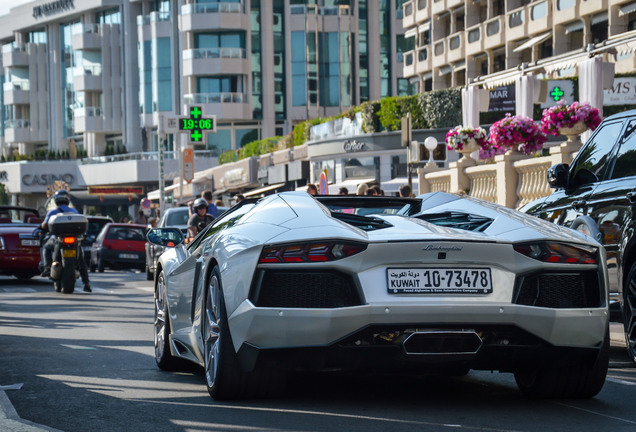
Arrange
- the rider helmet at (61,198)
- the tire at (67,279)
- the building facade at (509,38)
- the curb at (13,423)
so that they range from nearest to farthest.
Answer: the curb at (13,423)
the tire at (67,279)
the rider helmet at (61,198)
the building facade at (509,38)

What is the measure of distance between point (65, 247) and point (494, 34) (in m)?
37.5

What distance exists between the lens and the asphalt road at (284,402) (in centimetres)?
611

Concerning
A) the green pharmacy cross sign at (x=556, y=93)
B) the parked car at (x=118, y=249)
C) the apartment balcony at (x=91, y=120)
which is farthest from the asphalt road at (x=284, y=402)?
the apartment balcony at (x=91, y=120)

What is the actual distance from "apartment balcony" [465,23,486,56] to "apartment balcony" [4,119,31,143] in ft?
212

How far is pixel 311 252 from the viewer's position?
21.0 ft

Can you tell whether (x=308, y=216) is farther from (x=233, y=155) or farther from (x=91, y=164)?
(x=91, y=164)

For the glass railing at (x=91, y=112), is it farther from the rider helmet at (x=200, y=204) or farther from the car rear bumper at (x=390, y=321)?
the car rear bumper at (x=390, y=321)

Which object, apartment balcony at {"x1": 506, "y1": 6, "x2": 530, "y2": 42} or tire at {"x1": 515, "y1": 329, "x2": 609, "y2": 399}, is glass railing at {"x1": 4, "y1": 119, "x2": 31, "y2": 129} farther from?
tire at {"x1": 515, "y1": 329, "x2": 609, "y2": 399}

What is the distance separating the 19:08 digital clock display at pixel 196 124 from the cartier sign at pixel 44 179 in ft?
195

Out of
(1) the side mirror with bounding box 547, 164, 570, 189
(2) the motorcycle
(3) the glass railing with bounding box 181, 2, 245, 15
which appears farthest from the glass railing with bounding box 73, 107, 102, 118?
(1) the side mirror with bounding box 547, 164, 570, 189

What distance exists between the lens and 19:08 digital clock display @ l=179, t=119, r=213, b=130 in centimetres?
4194

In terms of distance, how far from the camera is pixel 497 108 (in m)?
42.4

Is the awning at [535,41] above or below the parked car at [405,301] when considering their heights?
above

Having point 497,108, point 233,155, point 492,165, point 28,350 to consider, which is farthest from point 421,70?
point 28,350
